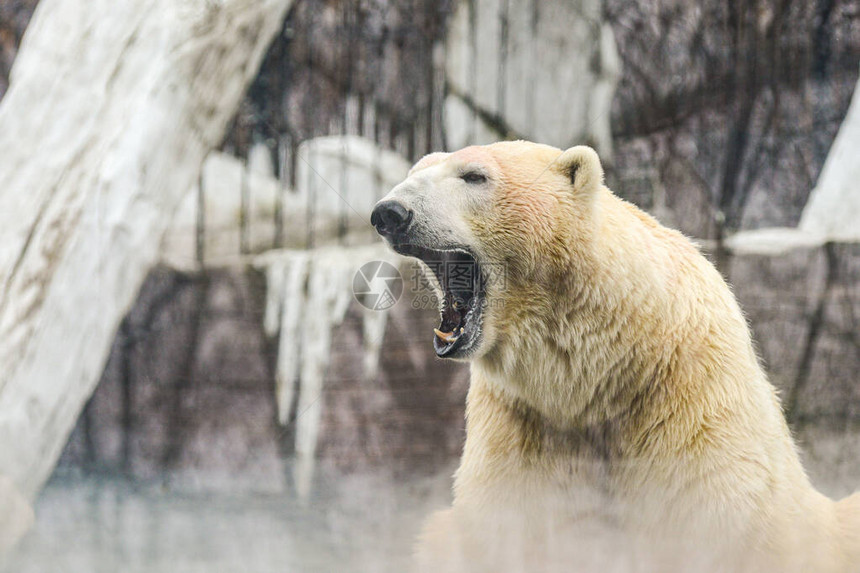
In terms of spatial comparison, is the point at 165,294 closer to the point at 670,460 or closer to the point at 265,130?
the point at 265,130

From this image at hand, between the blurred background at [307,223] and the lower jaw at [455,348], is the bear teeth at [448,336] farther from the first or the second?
the blurred background at [307,223]

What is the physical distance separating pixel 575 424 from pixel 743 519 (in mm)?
385

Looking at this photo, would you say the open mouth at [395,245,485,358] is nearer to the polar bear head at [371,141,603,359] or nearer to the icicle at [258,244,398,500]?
the polar bear head at [371,141,603,359]

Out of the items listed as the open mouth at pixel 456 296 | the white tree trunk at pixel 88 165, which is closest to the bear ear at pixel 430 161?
the open mouth at pixel 456 296

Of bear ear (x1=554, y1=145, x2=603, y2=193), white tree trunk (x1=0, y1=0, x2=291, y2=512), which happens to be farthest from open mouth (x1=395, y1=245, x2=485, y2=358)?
white tree trunk (x1=0, y1=0, x2=291, y2=512)

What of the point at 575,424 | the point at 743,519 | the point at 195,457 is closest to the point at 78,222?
the point at 195,457

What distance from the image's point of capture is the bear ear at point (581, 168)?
1565 millimetres

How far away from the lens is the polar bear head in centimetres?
158

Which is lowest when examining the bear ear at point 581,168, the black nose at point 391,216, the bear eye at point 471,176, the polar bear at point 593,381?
the polar bear at point 593,381

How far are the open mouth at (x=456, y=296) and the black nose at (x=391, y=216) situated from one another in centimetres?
7

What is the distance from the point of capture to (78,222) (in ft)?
6.97

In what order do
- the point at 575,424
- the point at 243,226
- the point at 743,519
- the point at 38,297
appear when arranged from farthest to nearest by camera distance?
the point at 243,226, the point at 38,297, the point at 575,424, the point at 743,519

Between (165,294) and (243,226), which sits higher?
(243,226)

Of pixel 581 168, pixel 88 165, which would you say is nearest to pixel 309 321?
pixel 88 165
